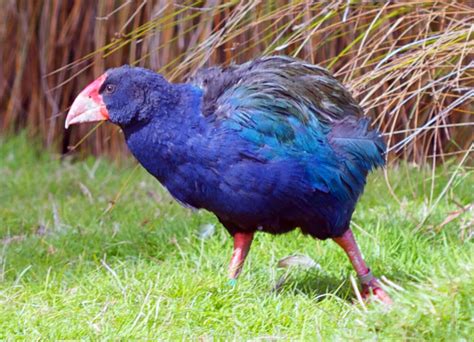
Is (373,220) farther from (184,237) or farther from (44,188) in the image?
(44,188)

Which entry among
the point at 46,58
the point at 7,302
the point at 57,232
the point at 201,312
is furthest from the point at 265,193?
the point at 46,58

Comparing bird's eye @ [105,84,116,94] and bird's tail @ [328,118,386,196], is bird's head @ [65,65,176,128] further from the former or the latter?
bird's tail @ [328,118,386,196]

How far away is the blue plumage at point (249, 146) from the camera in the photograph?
2.86 m

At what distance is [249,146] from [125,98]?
385 millimetres

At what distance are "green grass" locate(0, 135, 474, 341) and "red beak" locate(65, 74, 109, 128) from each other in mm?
490

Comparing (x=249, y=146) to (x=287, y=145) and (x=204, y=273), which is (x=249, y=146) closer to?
(x=287, y=145)

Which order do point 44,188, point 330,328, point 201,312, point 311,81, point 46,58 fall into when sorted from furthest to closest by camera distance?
point 46,58
point 44,188
point 311,81
point 201,312
point 330,328

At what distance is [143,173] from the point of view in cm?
537

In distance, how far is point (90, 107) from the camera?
301cm

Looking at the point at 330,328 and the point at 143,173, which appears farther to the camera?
the point at 143,173

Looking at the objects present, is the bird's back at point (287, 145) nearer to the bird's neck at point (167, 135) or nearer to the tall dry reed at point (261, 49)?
the bird's neck at point (167, 135)

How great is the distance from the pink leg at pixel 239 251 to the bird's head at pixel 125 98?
1.63 feet

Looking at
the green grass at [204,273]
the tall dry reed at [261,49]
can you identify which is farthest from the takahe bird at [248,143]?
the tall dry reed at [261,49]

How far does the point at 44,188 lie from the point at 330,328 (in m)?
2.76
